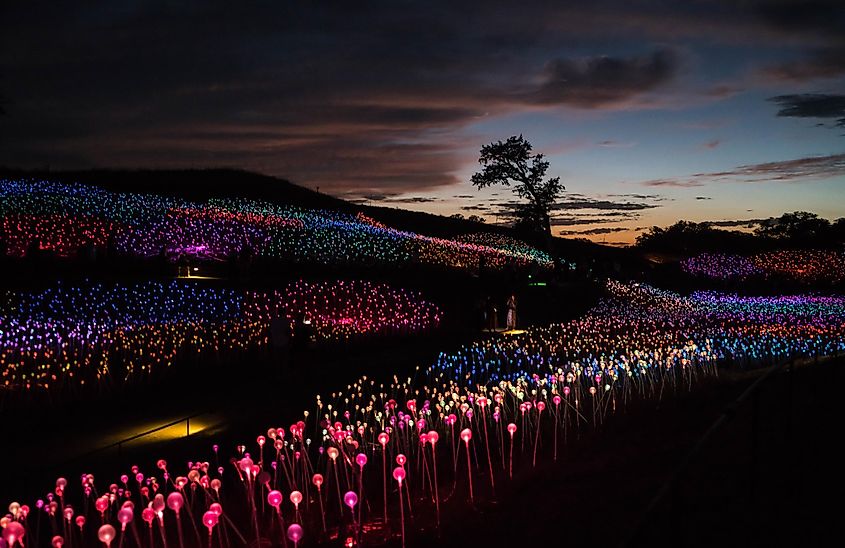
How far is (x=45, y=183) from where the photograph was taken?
154 feet

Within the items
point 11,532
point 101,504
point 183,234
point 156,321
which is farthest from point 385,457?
point 183,234

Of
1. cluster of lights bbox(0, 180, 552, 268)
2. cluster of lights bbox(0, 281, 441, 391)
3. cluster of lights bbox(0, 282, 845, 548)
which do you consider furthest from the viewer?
cluster of lights bbox(0, 180, 552, 268)

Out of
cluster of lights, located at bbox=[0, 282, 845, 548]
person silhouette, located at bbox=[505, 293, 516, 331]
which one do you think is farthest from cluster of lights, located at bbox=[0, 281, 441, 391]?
cluster of lights, located at bbox=[0, 282, 845, 548]

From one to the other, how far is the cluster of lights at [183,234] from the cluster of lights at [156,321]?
230 inches

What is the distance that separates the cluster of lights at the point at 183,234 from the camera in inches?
1211

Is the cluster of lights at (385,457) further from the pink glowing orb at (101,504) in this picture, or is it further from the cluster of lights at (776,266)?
the cluster of lights at (776,266)

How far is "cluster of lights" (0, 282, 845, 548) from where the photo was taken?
7.05 m

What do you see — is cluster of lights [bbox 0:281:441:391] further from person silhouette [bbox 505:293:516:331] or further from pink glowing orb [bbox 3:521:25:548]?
pink glowing orb [bbox 3:521:25:548]

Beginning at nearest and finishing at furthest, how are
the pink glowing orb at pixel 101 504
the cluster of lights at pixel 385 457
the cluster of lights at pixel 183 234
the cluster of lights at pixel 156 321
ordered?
the pink glowing orb at pixel 101 504, the cluster of lights at pixel 385 457, the cluster of lights at pixel 156 321, the cluster of lights at pixel 183 234

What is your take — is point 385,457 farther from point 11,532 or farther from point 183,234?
point 183,234

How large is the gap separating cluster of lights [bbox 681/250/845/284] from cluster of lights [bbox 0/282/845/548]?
86.4 ft

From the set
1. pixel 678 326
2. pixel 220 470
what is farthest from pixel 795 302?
pixel 220 470


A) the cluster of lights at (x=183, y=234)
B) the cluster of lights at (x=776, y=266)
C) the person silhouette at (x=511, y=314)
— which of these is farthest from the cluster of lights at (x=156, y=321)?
the cluster of lights at (x=776, y=266)

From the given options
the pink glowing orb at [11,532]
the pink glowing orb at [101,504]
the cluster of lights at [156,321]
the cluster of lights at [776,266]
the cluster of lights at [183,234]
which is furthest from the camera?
the cluster of lights at [776,266]
